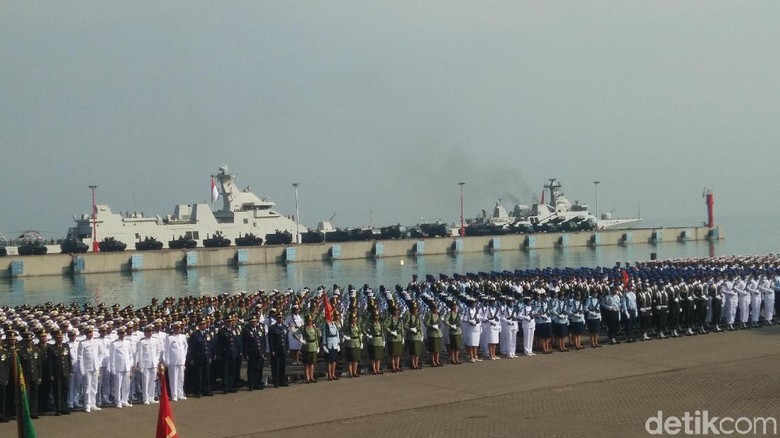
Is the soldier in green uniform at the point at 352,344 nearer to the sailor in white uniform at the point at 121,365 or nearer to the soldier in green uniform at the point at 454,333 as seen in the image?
the soldier in green uniform at the point at 454,333

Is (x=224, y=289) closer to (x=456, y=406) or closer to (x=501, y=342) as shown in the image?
(x=501, y=342)

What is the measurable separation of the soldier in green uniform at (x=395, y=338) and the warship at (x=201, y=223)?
50720 millimetres

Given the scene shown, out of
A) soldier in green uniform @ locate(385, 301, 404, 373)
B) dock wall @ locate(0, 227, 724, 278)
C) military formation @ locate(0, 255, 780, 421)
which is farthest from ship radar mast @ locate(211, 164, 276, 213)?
soldier in green uniform @ locate(385, 301, 404, 373)

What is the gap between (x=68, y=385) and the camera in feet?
43.7

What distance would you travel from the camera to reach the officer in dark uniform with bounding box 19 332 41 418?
12.4 m

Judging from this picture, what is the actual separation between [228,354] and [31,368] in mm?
3196

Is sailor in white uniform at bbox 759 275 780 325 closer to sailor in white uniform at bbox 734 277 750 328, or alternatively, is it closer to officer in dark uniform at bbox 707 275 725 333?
sailor in white uniform at bbox 734 277 750 328

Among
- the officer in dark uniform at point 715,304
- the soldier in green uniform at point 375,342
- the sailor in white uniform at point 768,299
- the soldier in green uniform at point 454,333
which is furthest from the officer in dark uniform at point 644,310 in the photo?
the soldier in green uniform at point 375,342

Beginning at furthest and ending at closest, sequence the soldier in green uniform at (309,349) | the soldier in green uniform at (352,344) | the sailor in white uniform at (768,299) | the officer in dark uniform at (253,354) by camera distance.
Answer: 1. the sailor in white uniform at (768,299)
2. the soldier in green uniform at (352,344)
3. the soldier in green uniform at (309,349)
4. the officer in dark uniform at (253,354)

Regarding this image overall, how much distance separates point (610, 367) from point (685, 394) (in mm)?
2719

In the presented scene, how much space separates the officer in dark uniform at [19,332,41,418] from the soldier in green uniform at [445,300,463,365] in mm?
7744

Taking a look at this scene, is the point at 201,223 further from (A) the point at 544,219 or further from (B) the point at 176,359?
(B) the point at 176,359

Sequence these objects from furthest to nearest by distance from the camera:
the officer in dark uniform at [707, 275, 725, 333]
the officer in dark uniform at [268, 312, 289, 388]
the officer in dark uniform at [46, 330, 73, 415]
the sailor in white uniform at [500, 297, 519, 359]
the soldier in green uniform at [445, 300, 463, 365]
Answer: the officer in dark uniform at [707, 275, 725, 333]
the sailor in white uniform at [500, 297, 519, 359]
the soldier in green uniform at [445, 300, 463, 365]
the officer in dark uniform at [268, 312, 289, 388]
the officer in dark uniform at [46, 330, 73, 415]

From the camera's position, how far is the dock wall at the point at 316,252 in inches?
2172
